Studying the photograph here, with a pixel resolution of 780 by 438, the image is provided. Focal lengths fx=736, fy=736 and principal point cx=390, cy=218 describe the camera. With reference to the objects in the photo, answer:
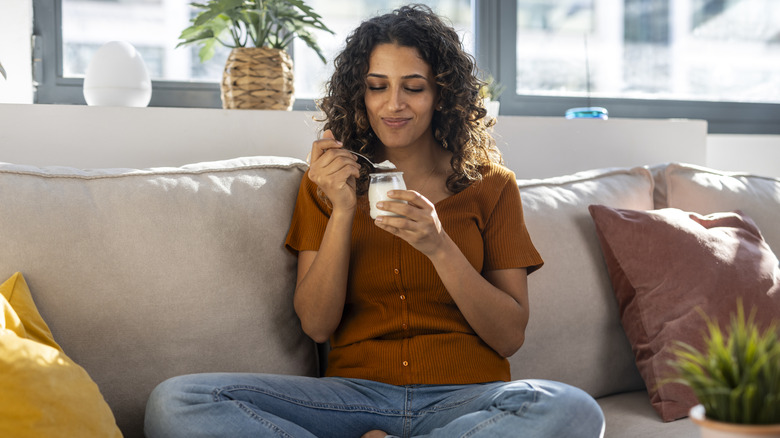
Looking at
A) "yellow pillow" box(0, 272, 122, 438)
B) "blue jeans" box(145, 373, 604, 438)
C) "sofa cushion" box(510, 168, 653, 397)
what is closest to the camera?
"yellow pillow" box(0, 272, 122, 438)

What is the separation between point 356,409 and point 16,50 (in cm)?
155

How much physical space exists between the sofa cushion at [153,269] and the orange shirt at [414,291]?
0.35 ft

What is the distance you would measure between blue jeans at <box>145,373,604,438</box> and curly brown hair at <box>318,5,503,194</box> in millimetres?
478

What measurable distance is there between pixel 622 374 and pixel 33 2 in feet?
6.73

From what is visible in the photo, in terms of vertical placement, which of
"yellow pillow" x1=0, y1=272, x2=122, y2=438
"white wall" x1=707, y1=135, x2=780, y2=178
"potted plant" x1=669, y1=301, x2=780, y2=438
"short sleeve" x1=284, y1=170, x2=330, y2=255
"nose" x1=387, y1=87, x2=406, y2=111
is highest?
"nose" x1=387, y1=87, x2=406, y2=111

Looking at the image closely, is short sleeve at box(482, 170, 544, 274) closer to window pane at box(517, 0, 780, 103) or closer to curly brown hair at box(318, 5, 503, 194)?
curly brown hair at box(318, 5, 503, 194)

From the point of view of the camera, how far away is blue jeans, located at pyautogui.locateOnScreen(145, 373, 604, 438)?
1.23m

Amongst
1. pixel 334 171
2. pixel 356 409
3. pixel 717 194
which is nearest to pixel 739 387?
pixel 356 409

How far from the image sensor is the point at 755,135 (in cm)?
308

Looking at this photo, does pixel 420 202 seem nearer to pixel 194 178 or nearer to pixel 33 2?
pixel 194 178

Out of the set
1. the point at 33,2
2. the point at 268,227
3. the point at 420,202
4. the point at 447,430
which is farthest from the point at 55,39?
the point at 447,430

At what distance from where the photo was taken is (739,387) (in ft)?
2.24

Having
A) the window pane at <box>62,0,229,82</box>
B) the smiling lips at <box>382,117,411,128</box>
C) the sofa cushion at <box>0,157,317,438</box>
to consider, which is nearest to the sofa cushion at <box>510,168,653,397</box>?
the smiling lips at <box>382,117,411,128</box>

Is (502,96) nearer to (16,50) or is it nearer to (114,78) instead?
(114,78)
